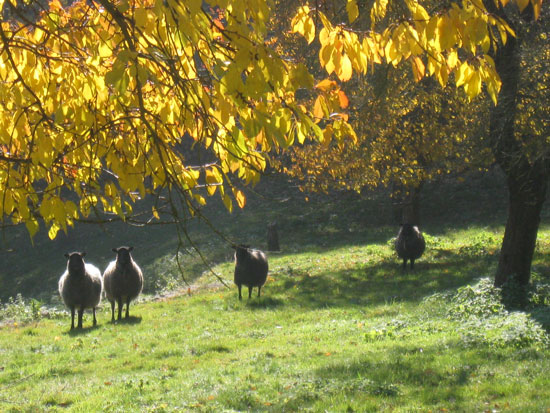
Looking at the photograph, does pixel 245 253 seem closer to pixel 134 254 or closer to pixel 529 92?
pixel 529 92

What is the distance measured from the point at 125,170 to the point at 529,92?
9.25 metres

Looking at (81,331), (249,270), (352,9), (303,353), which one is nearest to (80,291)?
(81,331)

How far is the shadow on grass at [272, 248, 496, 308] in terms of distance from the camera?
1864 cm

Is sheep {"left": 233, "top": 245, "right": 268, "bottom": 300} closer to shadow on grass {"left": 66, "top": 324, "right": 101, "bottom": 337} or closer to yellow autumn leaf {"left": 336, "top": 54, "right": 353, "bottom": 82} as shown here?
shadow on grass {"left": 66, "top": 324, "right": 101, "bottom": 337}

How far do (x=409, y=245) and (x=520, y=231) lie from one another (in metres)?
8.23

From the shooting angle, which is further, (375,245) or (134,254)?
(134,254)

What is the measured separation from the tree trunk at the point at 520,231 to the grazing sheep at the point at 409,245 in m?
7.77

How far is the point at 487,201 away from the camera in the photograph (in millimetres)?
35250

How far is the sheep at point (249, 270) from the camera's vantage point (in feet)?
66.5

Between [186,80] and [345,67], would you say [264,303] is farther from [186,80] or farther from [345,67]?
[345,67]

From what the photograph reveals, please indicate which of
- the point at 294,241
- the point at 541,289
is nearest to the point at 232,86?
the point at 541,289

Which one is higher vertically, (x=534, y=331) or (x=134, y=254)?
(x=534, y=331)

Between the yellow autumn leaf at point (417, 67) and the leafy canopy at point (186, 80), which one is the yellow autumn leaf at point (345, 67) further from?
the yellow autumn leaf at point (417, 67)

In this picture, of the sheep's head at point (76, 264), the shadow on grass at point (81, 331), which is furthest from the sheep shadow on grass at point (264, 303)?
the sheep's head at point (76, 264)
